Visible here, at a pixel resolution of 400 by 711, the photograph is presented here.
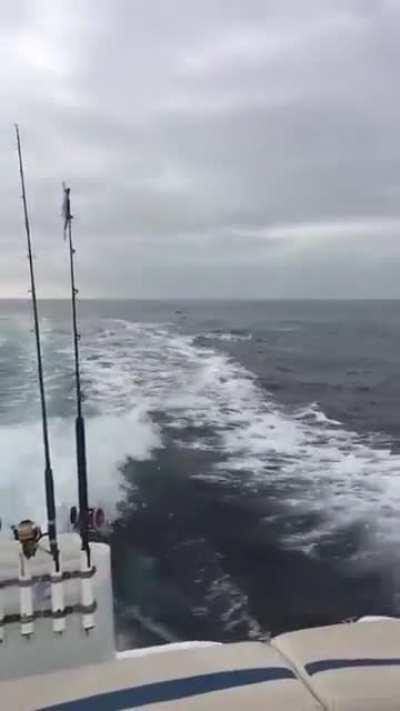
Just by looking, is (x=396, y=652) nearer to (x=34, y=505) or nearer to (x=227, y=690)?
(x=227, y=690)

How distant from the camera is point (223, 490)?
1233cm

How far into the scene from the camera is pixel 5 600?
3.33m

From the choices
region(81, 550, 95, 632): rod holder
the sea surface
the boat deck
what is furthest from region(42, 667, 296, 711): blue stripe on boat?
the sea surface

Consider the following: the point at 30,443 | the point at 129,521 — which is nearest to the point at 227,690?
the point at 129,521

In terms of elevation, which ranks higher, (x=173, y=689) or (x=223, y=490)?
(x=173, y=689)

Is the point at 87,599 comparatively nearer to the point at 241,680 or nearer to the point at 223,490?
the point at 241,680

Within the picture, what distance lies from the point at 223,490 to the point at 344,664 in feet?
31.0

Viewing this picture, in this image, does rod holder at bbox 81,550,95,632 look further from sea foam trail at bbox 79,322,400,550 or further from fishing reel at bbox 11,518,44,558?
sea foam trail at bbox 79,322,400,550

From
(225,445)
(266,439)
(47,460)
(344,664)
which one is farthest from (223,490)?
(344,664)

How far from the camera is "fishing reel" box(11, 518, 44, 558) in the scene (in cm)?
339

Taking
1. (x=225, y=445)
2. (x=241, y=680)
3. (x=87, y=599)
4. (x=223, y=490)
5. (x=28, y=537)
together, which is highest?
(x=28, y=537)

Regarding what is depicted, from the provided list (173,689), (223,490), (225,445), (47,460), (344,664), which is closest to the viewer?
(173,689)

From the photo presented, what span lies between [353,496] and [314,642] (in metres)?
8.91

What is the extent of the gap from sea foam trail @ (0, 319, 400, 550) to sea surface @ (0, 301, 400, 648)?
47 millimetres
